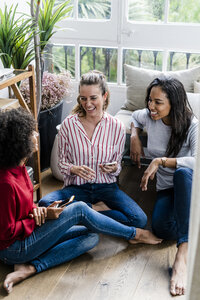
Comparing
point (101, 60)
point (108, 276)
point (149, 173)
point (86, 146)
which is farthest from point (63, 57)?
point (108, 276)

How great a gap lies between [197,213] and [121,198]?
174 cm

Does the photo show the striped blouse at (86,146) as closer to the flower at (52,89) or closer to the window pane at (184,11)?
the flower at (52,89)

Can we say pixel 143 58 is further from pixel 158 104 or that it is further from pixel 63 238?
pixel 63 238

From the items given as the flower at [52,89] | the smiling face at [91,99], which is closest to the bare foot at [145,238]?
the smiling face at [91,99]

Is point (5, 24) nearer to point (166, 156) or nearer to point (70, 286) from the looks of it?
point (166, 156)

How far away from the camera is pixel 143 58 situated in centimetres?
338

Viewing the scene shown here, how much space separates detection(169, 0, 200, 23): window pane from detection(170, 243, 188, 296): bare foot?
1.83m

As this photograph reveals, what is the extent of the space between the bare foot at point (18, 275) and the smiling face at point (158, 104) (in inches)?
41.3

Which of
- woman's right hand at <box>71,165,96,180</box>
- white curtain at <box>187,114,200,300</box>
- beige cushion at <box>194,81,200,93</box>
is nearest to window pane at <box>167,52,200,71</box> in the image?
beige cushion at <box>194,81,200,93</box>

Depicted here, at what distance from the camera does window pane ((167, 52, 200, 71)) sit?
3.24 metres

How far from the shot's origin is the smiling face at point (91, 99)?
2.28 m

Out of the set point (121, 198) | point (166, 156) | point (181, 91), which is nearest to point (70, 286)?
point (121, 198)

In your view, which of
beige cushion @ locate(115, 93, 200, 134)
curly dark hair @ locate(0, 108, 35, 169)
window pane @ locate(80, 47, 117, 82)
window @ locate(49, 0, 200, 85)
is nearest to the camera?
curly dark hair @ locate(0, 108, 35, 169)

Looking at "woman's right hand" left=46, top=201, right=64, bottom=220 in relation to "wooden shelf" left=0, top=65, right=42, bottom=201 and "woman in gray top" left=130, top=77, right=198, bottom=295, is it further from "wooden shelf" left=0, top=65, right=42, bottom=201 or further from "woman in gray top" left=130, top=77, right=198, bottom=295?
"wooden shelf" left=0, top=65, right=42, bottom=201
